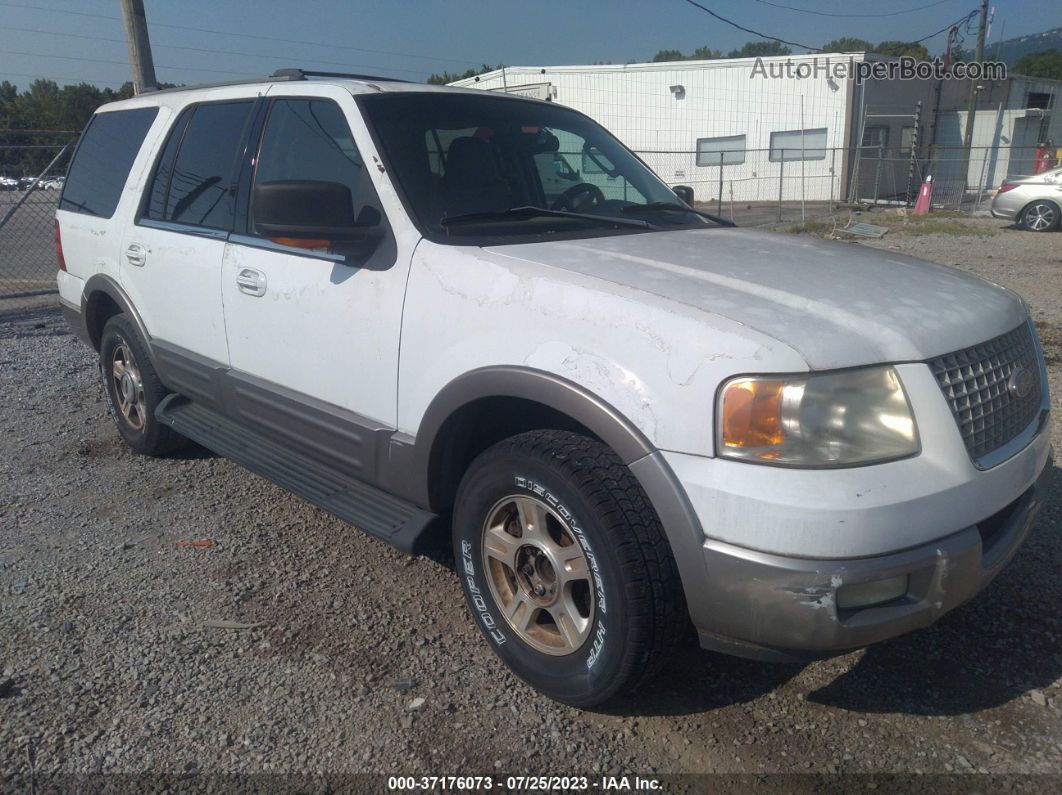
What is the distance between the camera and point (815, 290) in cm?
259

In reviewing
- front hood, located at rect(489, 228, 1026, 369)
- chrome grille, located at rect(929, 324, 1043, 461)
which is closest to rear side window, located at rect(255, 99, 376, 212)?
front hood, located at rect(489, 228, 1026, 369)

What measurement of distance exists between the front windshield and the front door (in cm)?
17

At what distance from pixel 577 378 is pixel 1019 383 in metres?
1.38

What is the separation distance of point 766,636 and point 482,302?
1.33m

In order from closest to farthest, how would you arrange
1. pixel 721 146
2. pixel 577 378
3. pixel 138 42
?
pixel 577 378
pixel 138 42
pixel 721 146

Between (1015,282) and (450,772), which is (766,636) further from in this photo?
(1015,282)

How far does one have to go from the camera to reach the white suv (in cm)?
221

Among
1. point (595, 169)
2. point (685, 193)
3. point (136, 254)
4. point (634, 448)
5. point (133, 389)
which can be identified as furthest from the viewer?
point (133, 389)

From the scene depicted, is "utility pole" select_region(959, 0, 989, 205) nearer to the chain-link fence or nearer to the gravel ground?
the chain-link fence

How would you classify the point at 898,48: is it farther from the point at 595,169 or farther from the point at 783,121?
the point at 595,169

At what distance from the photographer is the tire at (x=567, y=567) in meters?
2.40

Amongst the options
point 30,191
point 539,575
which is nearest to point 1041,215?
point 30,191

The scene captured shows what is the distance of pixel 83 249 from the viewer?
5.11m

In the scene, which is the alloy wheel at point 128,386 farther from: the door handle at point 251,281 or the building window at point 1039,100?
the building window at point 1039,100
